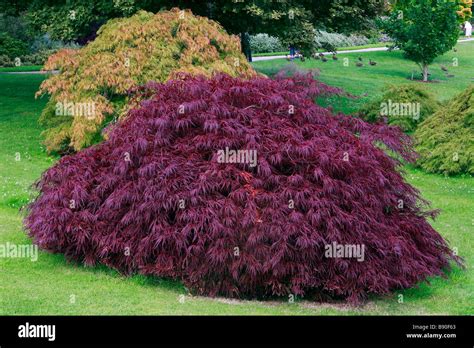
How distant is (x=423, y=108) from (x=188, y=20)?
21.4ft

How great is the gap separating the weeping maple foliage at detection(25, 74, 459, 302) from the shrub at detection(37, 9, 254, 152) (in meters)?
5.30

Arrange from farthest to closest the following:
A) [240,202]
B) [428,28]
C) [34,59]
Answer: [34,59] < [428,28] < [240,202]

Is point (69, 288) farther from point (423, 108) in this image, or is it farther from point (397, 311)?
point (423, 108)

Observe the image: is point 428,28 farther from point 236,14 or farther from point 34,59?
point 34,59

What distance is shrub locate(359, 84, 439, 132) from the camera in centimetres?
1762

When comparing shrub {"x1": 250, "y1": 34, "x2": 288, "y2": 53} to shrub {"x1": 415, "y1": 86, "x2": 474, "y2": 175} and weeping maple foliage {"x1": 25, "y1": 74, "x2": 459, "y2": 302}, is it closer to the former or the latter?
shrub {"x1": 415, "y1": 86, "x2": 474, "y2": 175}

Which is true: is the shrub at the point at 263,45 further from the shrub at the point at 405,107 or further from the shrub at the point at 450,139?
the shrub at the point at 450,139

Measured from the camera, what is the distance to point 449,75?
36.5 metres

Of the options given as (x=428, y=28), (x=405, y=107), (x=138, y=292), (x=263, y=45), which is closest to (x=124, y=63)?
(x=405, y=107)

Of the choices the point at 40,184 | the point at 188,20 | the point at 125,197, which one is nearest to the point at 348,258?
the point at 125,197

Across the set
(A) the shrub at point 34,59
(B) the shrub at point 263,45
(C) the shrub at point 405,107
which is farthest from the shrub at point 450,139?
(B) the shrub at point 263,45

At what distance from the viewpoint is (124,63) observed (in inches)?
561

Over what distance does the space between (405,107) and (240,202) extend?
11350 mm

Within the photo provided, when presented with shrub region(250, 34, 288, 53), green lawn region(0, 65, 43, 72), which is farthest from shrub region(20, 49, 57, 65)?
shrub region(250, 34, 288, 53)
